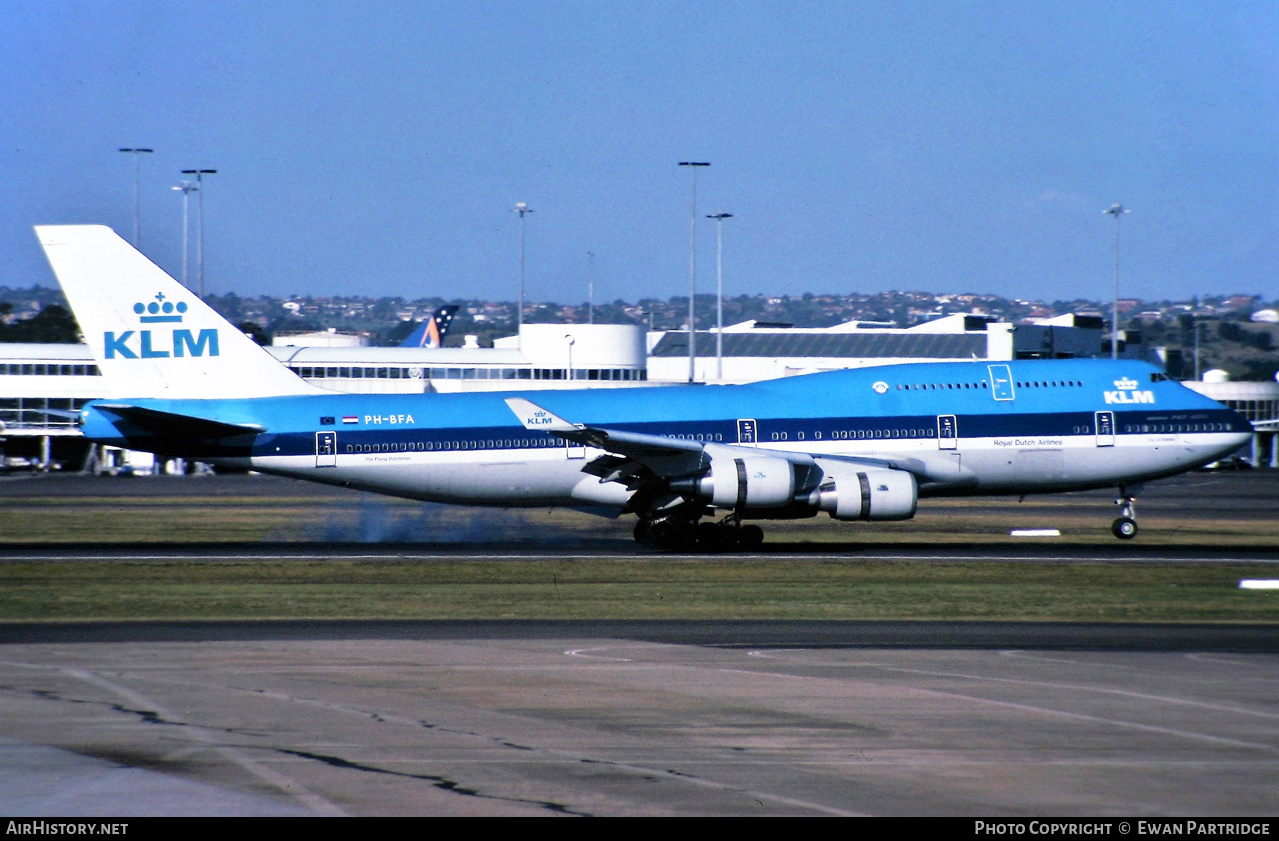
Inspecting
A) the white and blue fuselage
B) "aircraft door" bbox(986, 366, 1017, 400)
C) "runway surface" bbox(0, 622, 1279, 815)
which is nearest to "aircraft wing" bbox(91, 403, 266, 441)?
the white and blue fuselage

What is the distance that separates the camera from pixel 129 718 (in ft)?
44.1

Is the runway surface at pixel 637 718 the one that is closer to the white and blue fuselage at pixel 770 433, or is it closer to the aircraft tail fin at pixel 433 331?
the white and blue fuselage at pixel 770 433

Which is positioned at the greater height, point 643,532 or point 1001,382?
point 1001,382

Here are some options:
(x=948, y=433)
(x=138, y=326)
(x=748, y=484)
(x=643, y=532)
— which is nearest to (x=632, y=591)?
(x=748, y=484)

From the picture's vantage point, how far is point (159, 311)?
109ft

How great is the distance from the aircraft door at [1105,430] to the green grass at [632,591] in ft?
18.2

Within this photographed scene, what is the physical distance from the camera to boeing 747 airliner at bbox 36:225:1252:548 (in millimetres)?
32625

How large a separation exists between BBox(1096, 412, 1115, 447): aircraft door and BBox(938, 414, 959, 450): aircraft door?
390 cm

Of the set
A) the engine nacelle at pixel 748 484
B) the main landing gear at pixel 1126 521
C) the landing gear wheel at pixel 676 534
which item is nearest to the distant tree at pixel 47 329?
the landing gear wheel at pixel 676 534

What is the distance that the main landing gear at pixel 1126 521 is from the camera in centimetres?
3453

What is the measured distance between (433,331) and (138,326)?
347 ft

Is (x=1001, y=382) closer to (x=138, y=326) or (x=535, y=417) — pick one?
(x=535, y=417)

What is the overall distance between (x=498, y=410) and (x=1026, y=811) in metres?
24.2

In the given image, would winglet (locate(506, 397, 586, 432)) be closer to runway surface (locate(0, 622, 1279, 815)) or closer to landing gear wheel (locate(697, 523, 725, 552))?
landing gear wheel (locate(697, 523, 725, 552))
